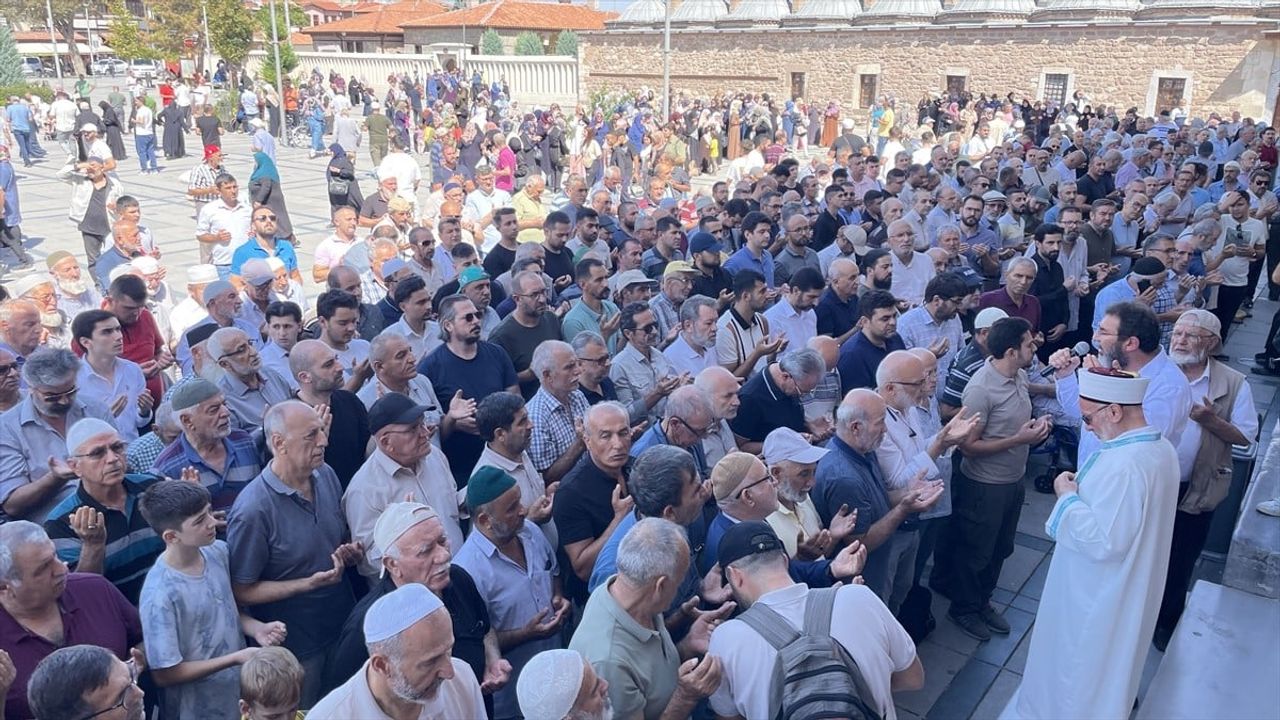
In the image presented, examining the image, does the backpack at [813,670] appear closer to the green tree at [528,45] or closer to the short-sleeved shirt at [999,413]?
the short-sleeved shirt at [999,413]

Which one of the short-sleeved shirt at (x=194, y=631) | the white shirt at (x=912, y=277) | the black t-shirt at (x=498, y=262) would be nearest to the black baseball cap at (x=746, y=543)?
the short-sleeved shirt at (x=194, y=631)

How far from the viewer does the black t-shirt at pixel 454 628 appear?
3162 millimetres

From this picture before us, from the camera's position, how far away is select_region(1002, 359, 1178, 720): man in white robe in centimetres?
363

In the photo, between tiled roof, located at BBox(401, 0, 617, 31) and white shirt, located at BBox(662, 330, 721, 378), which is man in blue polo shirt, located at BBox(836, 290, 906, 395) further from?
tiled roof, located at BBox(401, 0, 617, 31)

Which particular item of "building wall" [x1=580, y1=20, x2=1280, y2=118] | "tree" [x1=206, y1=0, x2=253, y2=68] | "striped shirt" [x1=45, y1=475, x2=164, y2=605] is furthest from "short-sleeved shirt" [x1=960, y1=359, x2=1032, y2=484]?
"tree" [x1=206, y1=0, x2=253, y2=68]

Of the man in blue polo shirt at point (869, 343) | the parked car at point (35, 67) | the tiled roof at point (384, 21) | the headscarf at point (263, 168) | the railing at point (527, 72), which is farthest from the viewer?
the parked car at point (35, 67)

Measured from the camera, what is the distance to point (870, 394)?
13.6 feet

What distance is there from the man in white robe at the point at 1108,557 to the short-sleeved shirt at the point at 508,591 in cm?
212

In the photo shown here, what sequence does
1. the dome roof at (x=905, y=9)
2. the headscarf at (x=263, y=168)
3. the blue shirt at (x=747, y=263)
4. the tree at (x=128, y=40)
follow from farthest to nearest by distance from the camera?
the tree at (x=128, y=40) → the dome roof at (x=905, y=9) → the headscarf at (x=263, y=168) → the blue shirt at (x=747, y=263)

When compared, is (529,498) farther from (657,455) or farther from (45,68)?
(45,68)

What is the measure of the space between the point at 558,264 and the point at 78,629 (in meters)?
5.52

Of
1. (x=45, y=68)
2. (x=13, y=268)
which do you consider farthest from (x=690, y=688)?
(x=45, y=68)

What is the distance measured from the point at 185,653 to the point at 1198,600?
170 inches

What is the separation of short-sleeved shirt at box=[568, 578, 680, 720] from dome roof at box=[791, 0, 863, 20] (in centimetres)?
3731
